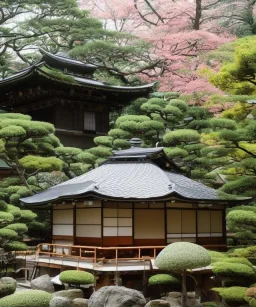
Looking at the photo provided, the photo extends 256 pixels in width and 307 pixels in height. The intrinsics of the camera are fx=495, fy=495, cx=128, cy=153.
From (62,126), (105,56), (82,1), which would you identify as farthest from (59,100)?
(82,1)

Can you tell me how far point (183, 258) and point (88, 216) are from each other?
210 inches

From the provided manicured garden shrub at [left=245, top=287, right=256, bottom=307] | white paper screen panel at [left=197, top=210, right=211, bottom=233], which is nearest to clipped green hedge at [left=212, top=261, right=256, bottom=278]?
manicured garden shrub at [left=245, top=287, right=256, bottom=307]

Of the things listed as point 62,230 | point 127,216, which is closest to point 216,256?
point 127,216

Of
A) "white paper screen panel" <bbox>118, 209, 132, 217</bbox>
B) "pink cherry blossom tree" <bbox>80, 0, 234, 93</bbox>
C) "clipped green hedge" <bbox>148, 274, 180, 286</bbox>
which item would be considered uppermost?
"pink cherry blossom tree" <bbox>80, 0, 234, 93</bbox>

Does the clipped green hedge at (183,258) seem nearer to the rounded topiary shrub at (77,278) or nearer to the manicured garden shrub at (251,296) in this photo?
the manicured garden shrub at (251,296)

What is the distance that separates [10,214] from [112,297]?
5654 millimetres

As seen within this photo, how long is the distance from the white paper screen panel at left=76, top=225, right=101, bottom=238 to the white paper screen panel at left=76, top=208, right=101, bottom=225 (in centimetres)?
15

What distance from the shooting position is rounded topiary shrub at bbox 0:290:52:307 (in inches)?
464

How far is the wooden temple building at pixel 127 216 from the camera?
16.3 metres

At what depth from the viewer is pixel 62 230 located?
18875 mm

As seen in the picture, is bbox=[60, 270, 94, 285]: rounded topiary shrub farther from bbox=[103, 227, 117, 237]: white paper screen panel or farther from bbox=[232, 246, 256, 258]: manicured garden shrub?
bbox=[232, 246, 256, 258]: manicured garden shrub

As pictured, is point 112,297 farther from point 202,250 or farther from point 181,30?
point 181,30

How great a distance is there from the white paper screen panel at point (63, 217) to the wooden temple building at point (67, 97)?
27.3 feet

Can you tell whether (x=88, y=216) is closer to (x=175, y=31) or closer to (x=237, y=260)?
(x=237, y=260)
